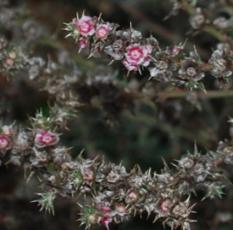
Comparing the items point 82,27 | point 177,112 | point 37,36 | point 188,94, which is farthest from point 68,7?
point 82,27

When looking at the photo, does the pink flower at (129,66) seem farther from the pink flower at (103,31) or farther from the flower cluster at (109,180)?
the flower cluster at (109,180)

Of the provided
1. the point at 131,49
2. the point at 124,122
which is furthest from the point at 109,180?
the point at 124,122

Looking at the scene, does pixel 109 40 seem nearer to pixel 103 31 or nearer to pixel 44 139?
pixel 103 31

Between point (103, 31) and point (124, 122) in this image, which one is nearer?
point (103, 31)

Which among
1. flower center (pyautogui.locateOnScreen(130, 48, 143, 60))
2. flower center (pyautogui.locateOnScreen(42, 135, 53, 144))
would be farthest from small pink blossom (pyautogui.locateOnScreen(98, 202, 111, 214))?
flower center (pyautogui.locateOnScreen(130, 48, 143, 60))

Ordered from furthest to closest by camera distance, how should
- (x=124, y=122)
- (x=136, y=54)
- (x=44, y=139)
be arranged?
(x=124, y=122), (x=44, y=139), (x=136, y=54)

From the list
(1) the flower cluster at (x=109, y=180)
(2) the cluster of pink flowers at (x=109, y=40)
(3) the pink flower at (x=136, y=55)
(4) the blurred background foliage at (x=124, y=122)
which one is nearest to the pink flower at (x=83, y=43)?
(2) the cluster of pink flowers at (x=109, y=40)

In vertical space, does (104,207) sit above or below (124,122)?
above
